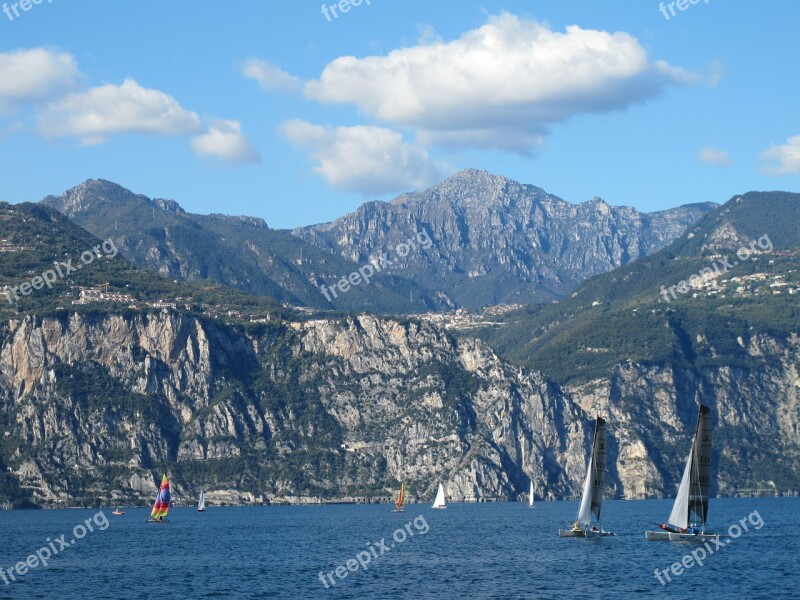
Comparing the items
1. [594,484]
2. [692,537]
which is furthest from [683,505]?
[594,484]

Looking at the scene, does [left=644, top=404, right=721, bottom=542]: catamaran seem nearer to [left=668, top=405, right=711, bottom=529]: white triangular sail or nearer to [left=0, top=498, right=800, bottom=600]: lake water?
[left=668, top=405, right=711, bottom=529]: white triangular sail

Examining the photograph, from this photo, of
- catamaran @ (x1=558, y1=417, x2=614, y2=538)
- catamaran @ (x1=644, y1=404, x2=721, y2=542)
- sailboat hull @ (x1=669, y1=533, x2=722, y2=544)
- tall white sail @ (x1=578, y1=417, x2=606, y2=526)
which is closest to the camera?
catamaran @ (x1=644, y1=404, x2=721, y2=542)

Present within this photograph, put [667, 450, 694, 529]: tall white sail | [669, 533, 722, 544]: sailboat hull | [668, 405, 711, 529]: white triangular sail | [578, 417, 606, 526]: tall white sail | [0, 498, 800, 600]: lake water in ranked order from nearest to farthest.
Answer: [0, 498, 800, 600]: lake water, [668, 405, 711, 529]: white triangular sail, [667, 450, 694, 529]: tall white sail, [669, 533, 722, 544]: sailboat hull, [578, 417, 606, 526]: tall white sail

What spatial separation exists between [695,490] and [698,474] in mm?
3240

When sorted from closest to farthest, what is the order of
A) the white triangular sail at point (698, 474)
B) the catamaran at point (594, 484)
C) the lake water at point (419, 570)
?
the lake water at point (419, 570) < the white triangular sail at point (698, 474) < the catamaran at point (594, 484)

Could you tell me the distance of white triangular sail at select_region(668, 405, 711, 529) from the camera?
6033 inches

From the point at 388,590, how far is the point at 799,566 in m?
51.4

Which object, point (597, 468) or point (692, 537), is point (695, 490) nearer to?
point (692, 537)

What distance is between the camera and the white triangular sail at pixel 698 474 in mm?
153250

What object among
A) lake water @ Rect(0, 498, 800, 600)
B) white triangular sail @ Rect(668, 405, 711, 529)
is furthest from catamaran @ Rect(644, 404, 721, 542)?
lake water @ Rect(0, 498, 800, 600)

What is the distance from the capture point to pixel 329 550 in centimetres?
18200

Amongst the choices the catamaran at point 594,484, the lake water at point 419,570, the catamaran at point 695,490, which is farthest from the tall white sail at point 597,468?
the catamaran at point 695,490

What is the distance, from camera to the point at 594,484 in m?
176

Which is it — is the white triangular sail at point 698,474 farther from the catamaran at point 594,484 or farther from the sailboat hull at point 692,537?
the catamaran at point 594,484
